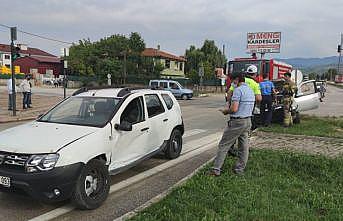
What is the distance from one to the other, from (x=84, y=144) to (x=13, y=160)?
2.77ft

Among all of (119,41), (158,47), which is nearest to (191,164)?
(119,41)

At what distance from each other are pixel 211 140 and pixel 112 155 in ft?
17.0

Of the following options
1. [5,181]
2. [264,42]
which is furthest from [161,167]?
[264,42]

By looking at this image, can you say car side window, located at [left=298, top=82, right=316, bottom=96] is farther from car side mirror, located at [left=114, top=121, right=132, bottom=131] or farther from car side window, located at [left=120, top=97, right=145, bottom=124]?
car side mirror, located at [left=114, top=121, right=132, bottom=131]

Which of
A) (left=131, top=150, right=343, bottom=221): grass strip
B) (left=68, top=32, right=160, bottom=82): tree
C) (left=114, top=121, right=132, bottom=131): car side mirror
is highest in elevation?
(left=68, top=32, right=160, bottom=82): tree

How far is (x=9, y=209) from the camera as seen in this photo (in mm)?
4742

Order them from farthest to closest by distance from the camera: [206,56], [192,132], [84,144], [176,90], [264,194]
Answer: [206,56]
[176,90]
[192,132]
[264,194]
[84,144]

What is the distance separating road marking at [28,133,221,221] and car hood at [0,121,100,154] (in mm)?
841

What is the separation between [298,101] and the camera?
1366 centimetres

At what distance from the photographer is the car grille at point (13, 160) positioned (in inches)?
173

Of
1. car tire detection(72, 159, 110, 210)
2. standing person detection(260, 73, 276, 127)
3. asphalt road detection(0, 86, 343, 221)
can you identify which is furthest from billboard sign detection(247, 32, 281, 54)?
car tire detection(72, 159, 110, 210)

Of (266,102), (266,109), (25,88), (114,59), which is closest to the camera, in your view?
(266,102)

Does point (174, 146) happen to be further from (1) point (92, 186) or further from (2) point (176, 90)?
(2) point (176, 90)

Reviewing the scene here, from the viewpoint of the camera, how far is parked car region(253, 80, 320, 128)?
40.9 ft
